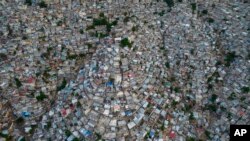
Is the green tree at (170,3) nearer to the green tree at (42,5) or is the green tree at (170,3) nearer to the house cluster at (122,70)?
the house cluster at (122,70)

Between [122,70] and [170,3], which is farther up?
[170,3]

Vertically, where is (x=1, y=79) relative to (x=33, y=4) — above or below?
below

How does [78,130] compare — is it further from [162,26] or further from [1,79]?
[162,26]

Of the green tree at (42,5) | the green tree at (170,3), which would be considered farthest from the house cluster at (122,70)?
the green tree at (170,3)

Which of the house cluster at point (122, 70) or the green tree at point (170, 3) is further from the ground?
the green tree at point (170, 3)

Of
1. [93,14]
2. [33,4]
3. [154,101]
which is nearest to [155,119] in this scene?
[154,101]

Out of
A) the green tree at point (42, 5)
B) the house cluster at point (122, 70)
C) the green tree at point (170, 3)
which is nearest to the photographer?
the house cluster at point (122, 70)

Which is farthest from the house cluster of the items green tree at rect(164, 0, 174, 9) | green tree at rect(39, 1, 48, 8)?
green tree at rect(164, 0, 174, 9)

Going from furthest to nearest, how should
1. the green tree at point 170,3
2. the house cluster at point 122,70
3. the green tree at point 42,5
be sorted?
the green tree at point 170,3, the green tree at point 42,5, the house cluster at point 122,70

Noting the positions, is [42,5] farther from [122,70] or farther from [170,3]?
[170,3]

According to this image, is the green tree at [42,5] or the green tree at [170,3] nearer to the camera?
the green tree at [42,5]

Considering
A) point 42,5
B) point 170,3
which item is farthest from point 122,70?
point 42,5
